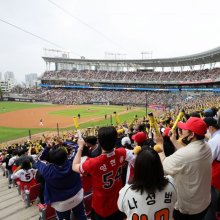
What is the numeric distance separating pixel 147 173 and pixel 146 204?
321 mm

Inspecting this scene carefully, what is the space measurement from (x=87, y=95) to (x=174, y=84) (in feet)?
84.1

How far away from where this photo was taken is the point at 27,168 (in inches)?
→ 242

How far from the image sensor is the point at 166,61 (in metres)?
62.7

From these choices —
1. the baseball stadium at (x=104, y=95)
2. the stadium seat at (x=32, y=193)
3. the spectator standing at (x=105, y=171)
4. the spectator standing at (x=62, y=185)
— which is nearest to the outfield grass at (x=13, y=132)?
the baseball stadium at (x=104, y=95)

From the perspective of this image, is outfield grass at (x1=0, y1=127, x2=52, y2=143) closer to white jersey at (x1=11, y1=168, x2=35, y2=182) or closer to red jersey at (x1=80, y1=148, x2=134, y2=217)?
white jersey at (x1=11, y1=168, x2=35, y2=182)

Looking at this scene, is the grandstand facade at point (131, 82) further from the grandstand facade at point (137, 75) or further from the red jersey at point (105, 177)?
the red jersey at point (105, 177)

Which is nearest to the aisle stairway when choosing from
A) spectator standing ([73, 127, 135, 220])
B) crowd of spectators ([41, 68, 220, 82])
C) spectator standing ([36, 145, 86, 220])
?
spectator standing ([36, 145, 86, 220])

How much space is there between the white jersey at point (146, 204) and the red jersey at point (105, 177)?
789mm

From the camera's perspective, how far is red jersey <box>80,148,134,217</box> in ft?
10.4

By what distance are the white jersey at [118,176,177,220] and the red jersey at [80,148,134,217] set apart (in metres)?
0.79

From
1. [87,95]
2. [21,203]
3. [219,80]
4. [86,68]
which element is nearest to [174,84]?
[219,80]

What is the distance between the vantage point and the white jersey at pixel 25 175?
609cm

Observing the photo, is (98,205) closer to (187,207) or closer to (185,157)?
(187,207)

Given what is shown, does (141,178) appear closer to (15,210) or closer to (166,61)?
(15,210)
